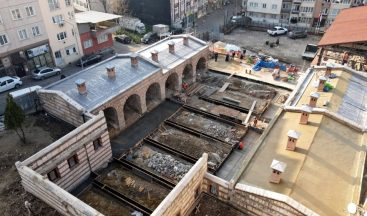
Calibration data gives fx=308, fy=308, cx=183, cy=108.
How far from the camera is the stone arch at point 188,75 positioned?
4887 centimetres

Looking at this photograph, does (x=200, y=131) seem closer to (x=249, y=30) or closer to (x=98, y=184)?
(x=98, y=184)

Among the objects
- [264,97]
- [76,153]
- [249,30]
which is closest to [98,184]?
[76,153]

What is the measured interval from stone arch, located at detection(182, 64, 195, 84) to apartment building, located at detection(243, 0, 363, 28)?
39.4 m

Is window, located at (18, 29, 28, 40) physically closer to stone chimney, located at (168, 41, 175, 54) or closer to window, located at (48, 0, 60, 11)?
window, located at (48, 0, 60, 11)

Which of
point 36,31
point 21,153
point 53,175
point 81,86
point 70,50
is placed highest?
point 36,31

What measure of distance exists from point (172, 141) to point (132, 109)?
320 inches

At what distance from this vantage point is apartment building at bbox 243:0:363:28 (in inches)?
2886

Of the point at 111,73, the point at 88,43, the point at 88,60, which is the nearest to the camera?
the point at 111,73

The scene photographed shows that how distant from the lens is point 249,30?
255 ft

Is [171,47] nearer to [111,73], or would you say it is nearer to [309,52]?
[111,73]

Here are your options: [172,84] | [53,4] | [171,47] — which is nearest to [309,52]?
[171,47]

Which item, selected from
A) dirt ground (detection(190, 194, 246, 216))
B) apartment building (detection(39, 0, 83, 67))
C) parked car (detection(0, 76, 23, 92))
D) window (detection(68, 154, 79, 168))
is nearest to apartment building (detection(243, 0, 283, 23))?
apartment building (detection(39, 0, 83, 67))

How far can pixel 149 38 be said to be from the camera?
228ft

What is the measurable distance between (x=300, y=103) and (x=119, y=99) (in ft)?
66.2
